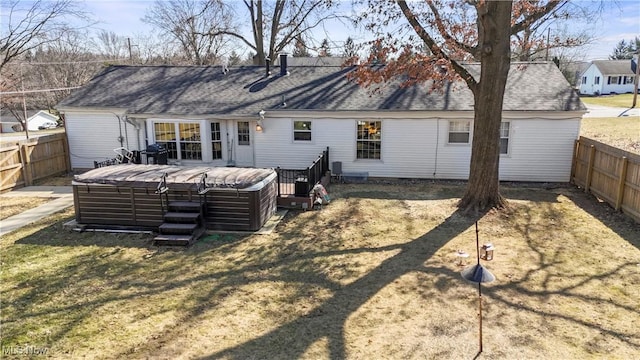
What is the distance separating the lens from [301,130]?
16.1 m

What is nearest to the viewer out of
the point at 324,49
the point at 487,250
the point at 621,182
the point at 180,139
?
the point at 487,250

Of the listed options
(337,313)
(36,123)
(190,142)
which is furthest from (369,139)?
(36,123)

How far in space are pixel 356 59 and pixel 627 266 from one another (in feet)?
30.0

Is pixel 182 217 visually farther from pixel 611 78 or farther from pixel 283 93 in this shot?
pixel 611 78

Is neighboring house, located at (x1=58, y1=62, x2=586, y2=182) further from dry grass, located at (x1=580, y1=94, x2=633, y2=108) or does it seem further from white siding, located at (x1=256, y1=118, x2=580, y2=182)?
dry grass, located at (x1=580, y1=94, x2=633, y2=108)

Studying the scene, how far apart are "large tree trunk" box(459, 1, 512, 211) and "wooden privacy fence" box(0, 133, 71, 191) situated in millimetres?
14953

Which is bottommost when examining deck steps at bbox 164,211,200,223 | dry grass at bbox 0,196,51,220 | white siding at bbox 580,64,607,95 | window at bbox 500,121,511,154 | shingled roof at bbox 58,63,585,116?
dry grass at bbox 0,196,51,220

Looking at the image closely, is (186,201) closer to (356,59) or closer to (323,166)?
(323,166)

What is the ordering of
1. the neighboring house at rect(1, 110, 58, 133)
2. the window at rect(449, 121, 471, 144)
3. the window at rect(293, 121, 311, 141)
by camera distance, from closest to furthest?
1. the window at rect(449, 121, 471, 144)
2. the window at rect(293, 121, 311, 141)
3. the neighboring house at rect(1, 110, 58, 133)

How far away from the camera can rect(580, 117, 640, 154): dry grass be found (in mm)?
19778

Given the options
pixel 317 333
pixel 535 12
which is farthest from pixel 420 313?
pixel 535 12

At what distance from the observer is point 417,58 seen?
12625 millimetres

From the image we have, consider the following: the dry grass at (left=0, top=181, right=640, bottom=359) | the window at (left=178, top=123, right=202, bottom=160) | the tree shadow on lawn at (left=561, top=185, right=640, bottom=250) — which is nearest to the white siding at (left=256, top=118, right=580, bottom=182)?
the tree shadow on lawn at (left=561, top=185, right=640, bottom=250)

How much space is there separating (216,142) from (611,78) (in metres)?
67.3
